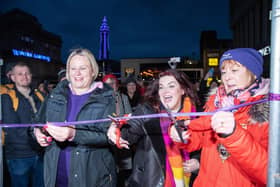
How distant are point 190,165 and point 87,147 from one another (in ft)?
3.66

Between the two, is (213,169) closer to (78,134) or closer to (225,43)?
(78,134)

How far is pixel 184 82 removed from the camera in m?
2.90

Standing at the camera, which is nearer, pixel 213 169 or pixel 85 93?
pixel 213 169

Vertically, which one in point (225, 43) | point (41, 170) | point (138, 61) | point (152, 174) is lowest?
point (41, 170)

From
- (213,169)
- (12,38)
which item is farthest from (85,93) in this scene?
(12,38)

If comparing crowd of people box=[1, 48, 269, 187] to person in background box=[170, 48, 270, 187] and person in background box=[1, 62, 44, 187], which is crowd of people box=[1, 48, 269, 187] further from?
person in background box=[1, 62, 44, 187]

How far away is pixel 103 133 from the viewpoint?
2410 mm

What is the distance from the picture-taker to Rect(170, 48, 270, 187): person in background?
1.45 meters

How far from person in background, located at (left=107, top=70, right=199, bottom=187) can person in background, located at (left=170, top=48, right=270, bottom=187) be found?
423mm

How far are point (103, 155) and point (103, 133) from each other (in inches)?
8.9

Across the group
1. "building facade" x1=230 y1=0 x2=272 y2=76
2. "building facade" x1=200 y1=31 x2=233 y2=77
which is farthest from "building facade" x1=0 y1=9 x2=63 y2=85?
"building facade" x1=230 y1=0 x2=272 y2=76

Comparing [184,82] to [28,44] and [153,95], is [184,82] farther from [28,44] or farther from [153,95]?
[28,44]

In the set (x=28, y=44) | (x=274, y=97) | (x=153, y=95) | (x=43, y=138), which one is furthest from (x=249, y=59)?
(x=28, y=44)

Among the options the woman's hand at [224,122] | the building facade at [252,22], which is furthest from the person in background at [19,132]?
the building facade at [252,22]
